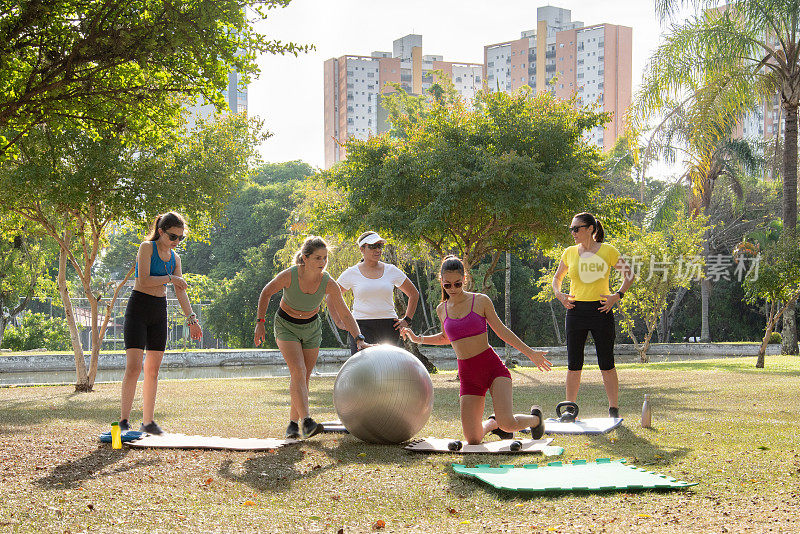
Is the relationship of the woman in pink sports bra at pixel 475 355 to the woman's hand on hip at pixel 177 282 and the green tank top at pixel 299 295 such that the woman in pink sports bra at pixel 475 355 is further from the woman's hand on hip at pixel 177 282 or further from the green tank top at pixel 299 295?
the woman's hand on hip at pixel 177 282

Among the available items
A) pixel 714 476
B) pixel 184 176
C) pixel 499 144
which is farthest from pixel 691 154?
pixel 714 476

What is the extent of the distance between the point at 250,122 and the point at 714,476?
15.4 meters

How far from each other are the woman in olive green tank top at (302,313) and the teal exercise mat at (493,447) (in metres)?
1.08

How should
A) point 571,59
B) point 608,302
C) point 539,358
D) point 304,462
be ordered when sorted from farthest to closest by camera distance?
point 571,59 < point 608,302 < point 539,358 < point 304,462

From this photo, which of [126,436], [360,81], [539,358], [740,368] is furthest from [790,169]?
[360,81]

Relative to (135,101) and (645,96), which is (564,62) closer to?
(645,96)

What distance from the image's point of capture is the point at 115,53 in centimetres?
1011

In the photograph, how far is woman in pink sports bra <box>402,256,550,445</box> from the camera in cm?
734

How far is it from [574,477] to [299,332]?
127 inches

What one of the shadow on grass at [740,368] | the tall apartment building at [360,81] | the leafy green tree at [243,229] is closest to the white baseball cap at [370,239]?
the shadow on grass at [740,368]

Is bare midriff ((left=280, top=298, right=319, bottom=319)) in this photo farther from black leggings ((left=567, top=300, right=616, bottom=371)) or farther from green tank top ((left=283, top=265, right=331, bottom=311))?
black leggings ((left=567, top=300, right=616, bottom=371))

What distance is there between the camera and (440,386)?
16.6 meters

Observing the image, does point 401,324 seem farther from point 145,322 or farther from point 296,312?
point 145,322

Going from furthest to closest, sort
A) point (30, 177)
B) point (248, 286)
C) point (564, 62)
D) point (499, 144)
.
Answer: point (564, 62) → point (248, 286) → point (499, 144) → point (30, 177)
